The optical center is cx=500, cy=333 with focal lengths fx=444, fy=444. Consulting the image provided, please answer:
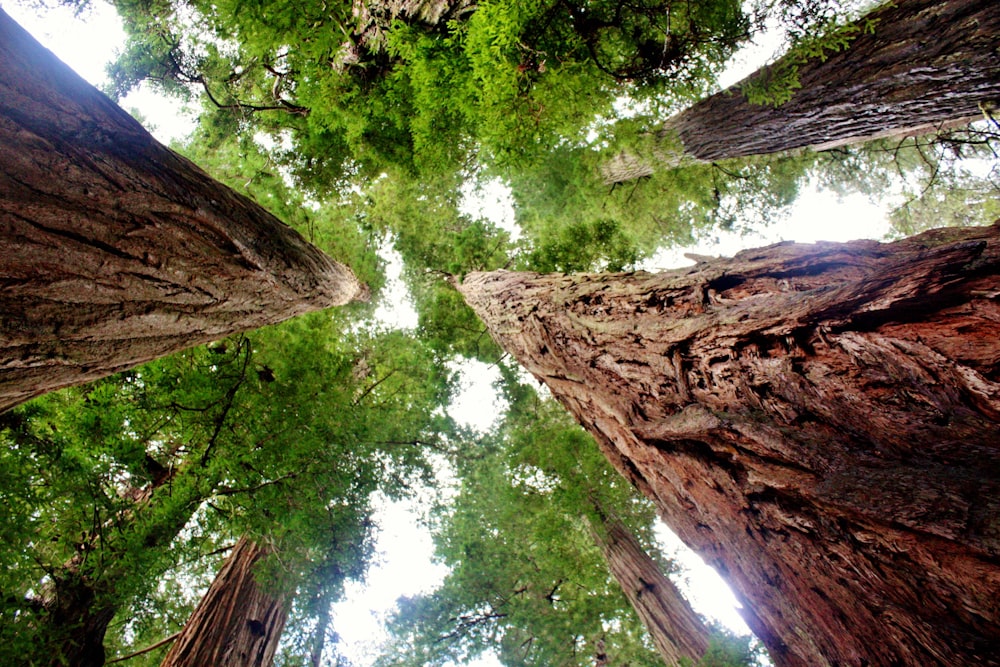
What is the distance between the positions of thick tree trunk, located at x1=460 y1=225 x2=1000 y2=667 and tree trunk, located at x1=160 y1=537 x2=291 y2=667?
4.77m

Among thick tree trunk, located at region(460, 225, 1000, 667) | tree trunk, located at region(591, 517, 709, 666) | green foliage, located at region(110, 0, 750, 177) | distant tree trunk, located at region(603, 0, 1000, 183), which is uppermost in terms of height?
green foliage, located at region(110, 0, 750, 177)

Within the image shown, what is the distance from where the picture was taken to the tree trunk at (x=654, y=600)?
5.67 m

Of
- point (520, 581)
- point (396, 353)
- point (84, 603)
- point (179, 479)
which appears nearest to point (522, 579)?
point (520, 581)

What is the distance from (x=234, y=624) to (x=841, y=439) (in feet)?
19.3

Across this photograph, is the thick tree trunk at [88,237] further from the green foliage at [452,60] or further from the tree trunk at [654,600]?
the tree trunk at [654,600]

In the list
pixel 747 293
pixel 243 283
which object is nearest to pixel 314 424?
pixel 243 283

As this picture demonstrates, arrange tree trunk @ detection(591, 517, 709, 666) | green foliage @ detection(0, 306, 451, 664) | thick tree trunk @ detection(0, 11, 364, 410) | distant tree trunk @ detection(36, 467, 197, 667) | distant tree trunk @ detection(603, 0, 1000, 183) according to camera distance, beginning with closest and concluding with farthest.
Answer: thick tree trunk @ detection(0, 11, 364, 410) → distant tree trunk @ detection(603, 0, 1000, 183) → distant tree trunk @ detection(36, 467, 197, 667) → green foliage @ detection(0, 306, 451, 664) → tree trunk @ detection(591, 517, 709, 666)

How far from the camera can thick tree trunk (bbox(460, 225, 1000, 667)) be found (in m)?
1.05

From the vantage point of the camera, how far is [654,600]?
6211mm

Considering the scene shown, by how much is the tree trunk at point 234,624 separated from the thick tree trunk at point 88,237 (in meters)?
3.90

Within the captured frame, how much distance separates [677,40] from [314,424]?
5.07 m

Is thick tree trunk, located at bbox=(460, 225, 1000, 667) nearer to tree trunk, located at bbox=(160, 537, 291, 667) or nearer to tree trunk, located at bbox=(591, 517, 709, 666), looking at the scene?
tree trunk, located at bbox=(591, 517, 709, 666)

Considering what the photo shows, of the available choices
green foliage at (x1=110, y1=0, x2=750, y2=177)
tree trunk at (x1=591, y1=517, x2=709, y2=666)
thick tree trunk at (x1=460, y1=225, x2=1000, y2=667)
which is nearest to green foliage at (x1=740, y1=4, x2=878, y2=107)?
green foliage at (x1=110, y1=0, x2=750, y2=177)

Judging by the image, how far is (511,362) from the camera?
373 inches
